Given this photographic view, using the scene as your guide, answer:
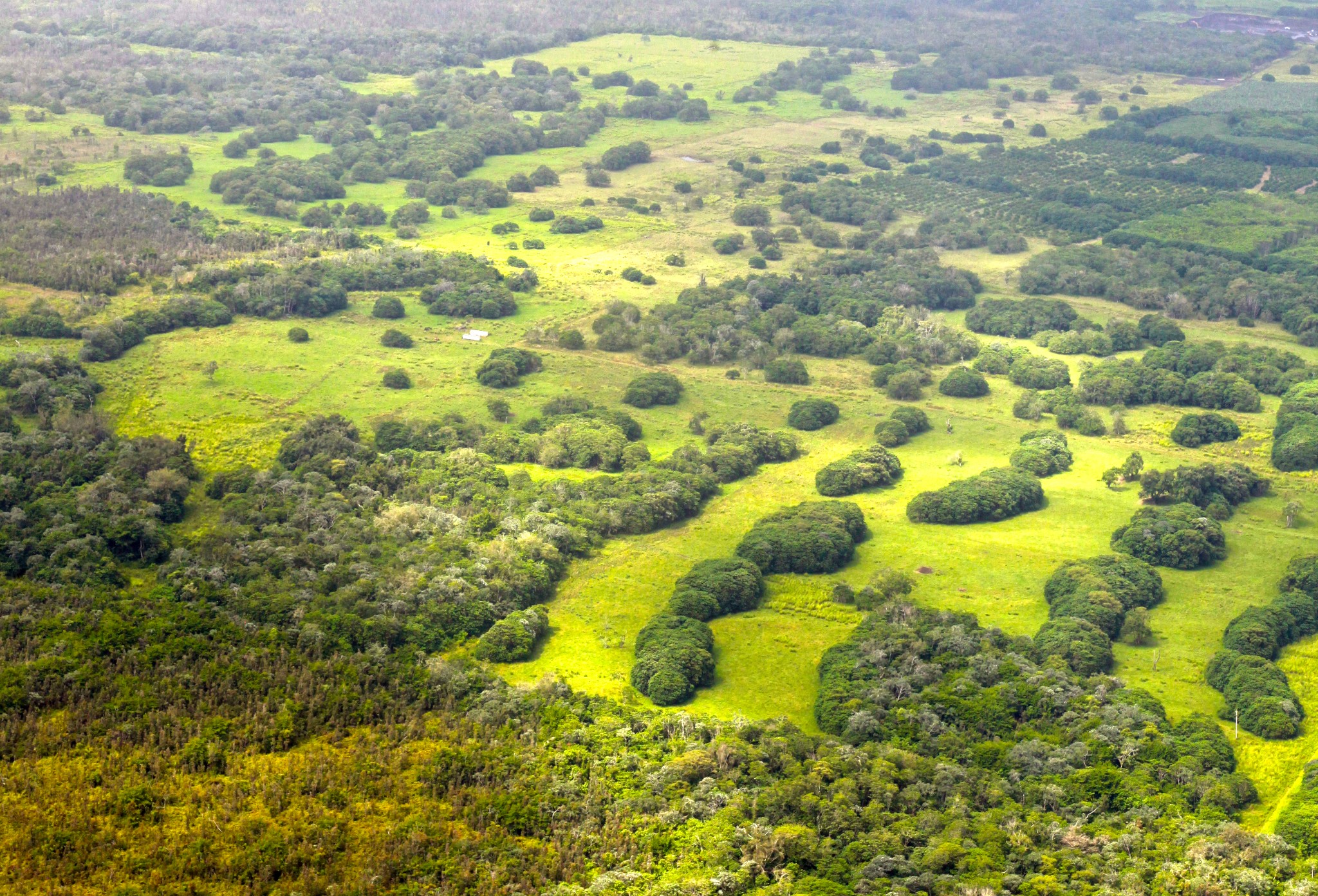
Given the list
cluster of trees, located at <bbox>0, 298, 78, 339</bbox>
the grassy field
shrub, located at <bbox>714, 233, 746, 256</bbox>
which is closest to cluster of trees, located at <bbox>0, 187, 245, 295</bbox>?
the grassy field

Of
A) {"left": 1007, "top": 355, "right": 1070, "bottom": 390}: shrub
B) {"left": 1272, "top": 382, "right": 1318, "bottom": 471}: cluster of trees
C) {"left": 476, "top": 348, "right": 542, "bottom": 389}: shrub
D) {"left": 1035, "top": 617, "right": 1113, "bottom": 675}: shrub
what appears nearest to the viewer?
{"left": 1035, "top": 617, "right": 1113, "bottom": 675}: shrub

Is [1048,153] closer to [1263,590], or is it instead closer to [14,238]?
[1263,590]

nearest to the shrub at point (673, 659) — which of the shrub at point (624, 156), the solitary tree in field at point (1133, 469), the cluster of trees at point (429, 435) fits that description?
the cluster of trees at point (429, 435)

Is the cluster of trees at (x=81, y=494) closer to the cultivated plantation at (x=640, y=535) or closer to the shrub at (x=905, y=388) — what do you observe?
the cultivated plantation at (x=640, y=535)

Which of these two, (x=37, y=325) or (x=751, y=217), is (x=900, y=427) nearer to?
(x=751, y=217)

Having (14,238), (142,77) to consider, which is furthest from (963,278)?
(142,77)

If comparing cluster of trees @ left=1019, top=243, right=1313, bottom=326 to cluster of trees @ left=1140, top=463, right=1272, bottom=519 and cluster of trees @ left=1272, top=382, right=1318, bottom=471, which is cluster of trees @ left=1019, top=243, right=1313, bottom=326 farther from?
cluster of trees @ left=1140, top=463, right=1272, bottom=519


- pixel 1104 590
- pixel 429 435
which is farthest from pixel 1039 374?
pixel 429 435
